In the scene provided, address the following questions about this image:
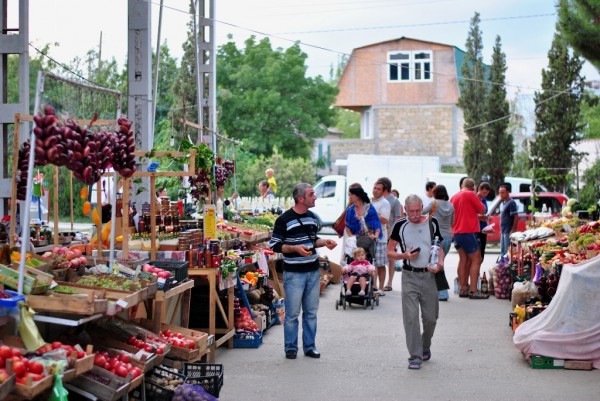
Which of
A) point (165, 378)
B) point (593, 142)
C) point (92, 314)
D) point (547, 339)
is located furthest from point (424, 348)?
point (593, 142)

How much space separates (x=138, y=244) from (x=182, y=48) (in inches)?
1137

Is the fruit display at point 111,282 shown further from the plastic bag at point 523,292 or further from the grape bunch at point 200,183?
the plastic bag at point 523,292

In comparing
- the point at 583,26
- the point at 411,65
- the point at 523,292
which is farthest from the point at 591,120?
the point at 523,292

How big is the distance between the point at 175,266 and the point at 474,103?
3166cm

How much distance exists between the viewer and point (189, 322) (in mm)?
11117

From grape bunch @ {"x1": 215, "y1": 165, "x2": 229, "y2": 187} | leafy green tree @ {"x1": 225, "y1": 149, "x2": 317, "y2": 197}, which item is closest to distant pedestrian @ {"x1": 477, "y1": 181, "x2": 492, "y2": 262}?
grape bunch @ {"x1": 215, "y1": 165, "x2": 229, "y2": 187}

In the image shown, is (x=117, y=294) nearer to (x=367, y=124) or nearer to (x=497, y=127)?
(x=497, y=127)

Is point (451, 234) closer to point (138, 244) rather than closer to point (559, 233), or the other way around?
point (559, 233)

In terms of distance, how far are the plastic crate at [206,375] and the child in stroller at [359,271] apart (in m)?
6.16

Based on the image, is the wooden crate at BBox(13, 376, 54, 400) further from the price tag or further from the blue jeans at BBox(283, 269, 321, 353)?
the blue jeans at BBox(283, 269, 321, 353)

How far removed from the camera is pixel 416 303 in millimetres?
10008

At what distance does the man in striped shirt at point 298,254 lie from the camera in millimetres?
10297

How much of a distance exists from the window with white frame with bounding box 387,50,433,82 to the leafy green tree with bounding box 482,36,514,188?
A: 1639 centimetres

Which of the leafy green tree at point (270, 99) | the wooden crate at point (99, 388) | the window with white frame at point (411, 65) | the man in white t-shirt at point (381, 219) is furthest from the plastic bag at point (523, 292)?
the window with white frame at point (411, 65)
